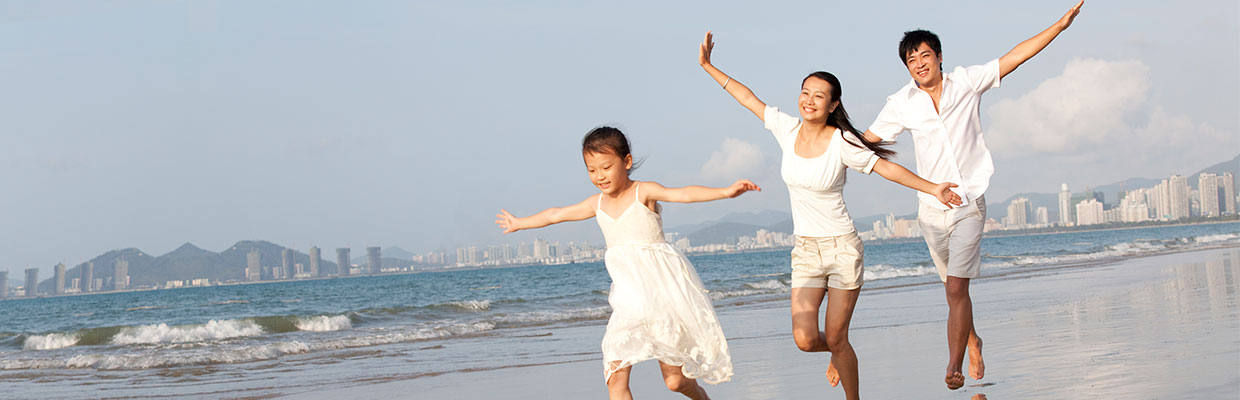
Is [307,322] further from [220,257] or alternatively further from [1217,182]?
[1217,182]

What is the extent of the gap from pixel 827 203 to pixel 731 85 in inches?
39.6

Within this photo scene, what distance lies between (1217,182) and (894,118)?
119500 millimetres

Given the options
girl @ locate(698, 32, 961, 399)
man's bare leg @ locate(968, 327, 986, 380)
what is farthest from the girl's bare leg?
man's bare leg @ locate(968, 327, 986, 380)

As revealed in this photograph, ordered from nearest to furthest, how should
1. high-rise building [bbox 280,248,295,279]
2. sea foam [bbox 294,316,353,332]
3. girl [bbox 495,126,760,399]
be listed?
girl [bbox 495,126,760,399] → sea foam [bbox 294,316,353,332] → high-rise building [bbox 280,248,295,279]

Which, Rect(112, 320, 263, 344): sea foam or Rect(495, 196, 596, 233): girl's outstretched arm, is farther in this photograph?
A: Rect(112, 320, 263, 344): sea foam

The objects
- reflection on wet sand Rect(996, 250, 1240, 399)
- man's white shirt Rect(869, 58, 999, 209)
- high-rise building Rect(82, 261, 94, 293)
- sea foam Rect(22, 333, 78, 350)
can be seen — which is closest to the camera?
man's white shirt Rect(869, 58, 999, 209)

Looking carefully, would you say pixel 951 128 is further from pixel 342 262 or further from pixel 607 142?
pixel 342 262

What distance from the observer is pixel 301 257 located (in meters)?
102

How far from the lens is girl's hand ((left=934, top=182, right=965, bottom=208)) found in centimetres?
457

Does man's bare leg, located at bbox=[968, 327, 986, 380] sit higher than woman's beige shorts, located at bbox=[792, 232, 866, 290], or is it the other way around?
woman's beige shorts, located at bbox=[792, 232, 866, 290]

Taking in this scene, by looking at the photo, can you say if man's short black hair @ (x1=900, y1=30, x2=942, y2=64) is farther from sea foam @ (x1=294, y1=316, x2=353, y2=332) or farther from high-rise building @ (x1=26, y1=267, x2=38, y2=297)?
high-rise building @ (x1=26, y1=267, x2=38, y2=297)

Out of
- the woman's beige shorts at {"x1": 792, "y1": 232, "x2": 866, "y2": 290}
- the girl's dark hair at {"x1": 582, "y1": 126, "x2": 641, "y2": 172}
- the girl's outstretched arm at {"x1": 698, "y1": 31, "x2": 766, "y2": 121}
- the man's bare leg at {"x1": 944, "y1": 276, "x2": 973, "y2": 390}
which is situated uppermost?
the girl's outstretched arm at {"x1": 698, "y1": 31, "x2": 766, "y2": 121}

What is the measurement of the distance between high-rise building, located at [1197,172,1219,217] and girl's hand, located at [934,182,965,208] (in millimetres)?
118065

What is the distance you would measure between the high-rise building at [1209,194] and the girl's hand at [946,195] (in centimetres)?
11806
